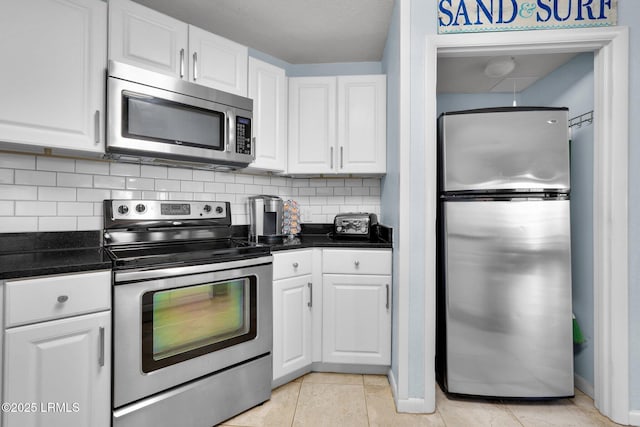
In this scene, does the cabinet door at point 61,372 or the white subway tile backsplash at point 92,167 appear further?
the white subway tile backsplash at point 92,167

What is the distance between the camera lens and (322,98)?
2457mm

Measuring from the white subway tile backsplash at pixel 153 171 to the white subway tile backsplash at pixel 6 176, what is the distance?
1.94ft

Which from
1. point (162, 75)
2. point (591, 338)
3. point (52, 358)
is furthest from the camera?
point (591, 338)

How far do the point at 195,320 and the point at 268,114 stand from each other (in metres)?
1.45

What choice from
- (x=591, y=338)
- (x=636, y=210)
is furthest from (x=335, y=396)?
(x=636, y=210)

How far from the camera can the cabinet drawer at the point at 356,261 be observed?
2150mm

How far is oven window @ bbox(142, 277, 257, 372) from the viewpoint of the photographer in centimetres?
148

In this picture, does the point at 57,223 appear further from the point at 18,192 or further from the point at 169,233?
the point at 169,233

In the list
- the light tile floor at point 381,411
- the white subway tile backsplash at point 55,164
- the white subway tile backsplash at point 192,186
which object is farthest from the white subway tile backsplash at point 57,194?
the light tile floor at point 381,411

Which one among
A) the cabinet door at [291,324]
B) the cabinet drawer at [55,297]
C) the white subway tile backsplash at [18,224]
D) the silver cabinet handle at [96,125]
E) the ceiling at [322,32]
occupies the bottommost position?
the cabinet door at [291,324]

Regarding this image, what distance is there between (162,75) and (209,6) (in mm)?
661

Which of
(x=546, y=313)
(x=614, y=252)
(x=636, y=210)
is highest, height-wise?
(x=636, y=210)

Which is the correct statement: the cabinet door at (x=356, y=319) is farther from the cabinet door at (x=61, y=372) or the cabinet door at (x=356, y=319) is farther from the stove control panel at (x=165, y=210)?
the cabinet door at (x=61, y=372)

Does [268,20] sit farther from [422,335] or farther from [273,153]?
[422,335]
